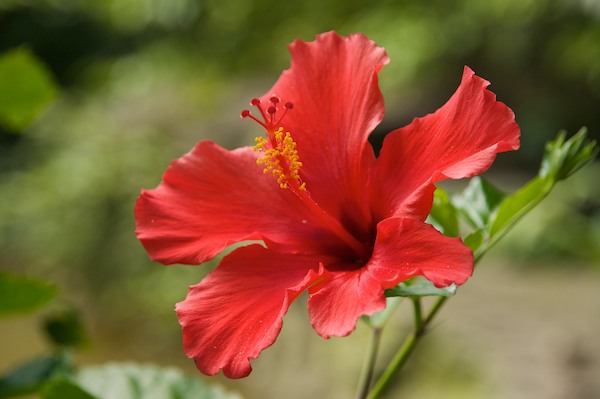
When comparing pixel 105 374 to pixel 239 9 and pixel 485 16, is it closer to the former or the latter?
pixel 485 16

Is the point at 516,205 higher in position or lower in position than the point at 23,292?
higher

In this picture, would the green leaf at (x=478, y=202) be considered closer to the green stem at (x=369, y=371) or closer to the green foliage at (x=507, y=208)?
the green foliage at (x=507, y=208)

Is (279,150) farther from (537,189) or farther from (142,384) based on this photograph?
(142,384)

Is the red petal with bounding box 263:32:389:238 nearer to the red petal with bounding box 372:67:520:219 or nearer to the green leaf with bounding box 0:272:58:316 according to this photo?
the red petal with bounding box 372:67:520:219

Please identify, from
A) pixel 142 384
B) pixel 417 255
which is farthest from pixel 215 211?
pixel 142 384

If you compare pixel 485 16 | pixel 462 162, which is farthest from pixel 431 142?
pixel 485 16

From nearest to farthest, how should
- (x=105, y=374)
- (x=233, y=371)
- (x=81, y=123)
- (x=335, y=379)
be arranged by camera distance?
(x=233, y=371)
(x=105, y=374)
(x=335, y=379)
(x=81, y=123)
